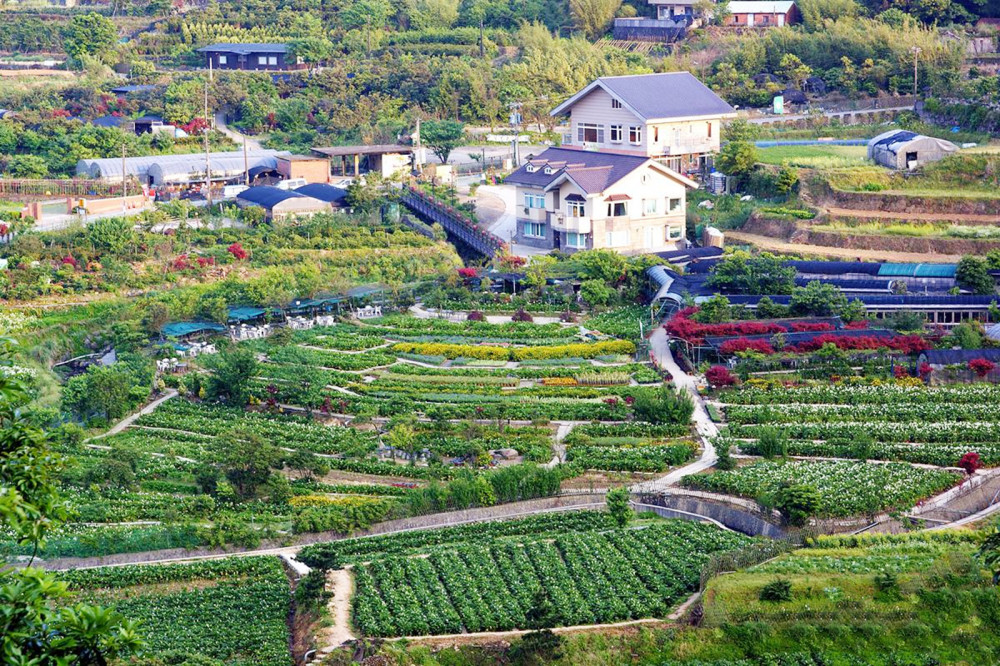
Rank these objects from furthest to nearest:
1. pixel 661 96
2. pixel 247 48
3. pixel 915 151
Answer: pixel 247 48
pixel 661 96
pixel 915 151

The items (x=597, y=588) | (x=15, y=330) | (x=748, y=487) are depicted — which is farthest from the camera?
(x=15, y=330)

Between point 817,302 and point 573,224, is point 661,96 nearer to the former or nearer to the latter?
point 573,224

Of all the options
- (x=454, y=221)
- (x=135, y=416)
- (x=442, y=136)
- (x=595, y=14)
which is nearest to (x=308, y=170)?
(x=442, y=136)

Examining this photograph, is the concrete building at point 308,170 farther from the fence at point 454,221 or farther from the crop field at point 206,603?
the crop field at point 206,603

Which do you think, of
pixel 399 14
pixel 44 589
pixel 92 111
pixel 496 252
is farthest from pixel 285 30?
pixel 44 589

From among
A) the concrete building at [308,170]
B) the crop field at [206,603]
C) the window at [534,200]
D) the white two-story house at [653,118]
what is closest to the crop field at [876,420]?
the crop field at [206,603]

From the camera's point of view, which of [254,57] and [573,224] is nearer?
[573,224]

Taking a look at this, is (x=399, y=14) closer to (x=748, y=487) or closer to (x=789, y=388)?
(x=789, y=388)
